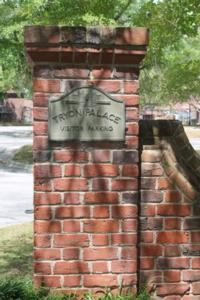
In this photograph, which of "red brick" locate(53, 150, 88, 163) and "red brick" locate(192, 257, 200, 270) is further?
"red brick" locate(192, 257, 200, 270)

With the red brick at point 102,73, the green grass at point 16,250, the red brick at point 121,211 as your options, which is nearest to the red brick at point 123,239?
the red brick at point 121,211

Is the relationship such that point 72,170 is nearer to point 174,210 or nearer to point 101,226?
point 101,226

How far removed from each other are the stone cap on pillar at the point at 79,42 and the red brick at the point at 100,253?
142 centimetres

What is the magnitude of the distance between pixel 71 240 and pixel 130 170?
692mm

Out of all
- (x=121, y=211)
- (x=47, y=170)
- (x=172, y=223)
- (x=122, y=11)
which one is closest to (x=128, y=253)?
(x=121, y=211)

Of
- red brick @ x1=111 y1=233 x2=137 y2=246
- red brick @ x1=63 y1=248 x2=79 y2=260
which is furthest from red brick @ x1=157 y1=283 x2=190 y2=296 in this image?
red brick @ x1=63 y1=248 x2=79 y2=260

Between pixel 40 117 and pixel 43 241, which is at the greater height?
pixel 40 117

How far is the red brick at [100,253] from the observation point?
4457mm

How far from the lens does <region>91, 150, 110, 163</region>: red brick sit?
441 cm

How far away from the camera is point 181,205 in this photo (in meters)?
4.65

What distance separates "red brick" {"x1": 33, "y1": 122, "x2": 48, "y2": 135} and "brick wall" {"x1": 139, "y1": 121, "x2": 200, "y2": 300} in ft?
2.56

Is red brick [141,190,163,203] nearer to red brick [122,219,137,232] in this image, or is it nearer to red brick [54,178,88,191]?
red brick [122,219,137,232]

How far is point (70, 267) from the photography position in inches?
176

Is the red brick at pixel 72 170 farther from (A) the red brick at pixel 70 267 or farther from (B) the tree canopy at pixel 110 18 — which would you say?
(B) the tree canopy at pixel 110 18
